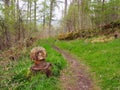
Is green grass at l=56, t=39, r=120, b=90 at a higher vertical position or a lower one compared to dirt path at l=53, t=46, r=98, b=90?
higher

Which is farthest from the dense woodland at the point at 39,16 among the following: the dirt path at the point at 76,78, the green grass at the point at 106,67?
the dirt path at the point at 76,78

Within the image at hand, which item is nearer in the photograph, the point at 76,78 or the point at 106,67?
the point at 76,78

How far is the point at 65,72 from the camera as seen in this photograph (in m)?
10.8

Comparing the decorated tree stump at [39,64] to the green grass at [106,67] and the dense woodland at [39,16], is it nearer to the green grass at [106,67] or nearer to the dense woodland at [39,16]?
the green grass at [106,67]

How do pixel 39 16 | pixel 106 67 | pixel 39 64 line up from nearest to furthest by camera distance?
pixel 39 64 < pixel 106 67 < pixel 39 16

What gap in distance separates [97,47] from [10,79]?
347 inches

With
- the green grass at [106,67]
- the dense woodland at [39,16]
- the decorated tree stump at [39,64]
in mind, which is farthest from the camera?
the dense woodland at [39,16]

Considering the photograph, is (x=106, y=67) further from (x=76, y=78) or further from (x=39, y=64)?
(x=39, y=64)

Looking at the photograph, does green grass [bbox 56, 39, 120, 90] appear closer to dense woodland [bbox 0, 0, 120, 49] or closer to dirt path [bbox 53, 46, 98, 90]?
dirt path [bbox 53, 46, 98, 90]

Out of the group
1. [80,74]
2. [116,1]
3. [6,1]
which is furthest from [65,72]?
[116,1]

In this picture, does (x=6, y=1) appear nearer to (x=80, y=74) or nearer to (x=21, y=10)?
(x=21, y=10)

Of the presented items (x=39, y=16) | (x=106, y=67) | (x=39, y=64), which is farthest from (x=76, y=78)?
(x=39, y=16)

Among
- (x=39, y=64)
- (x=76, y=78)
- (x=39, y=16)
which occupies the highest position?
(x=39, y=16)

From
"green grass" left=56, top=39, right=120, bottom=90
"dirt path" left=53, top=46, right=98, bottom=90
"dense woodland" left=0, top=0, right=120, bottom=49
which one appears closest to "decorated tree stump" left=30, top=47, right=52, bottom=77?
"dirt path" left=53, top=46, right=98, bottom=90
